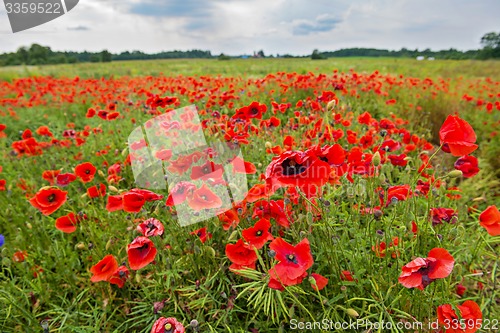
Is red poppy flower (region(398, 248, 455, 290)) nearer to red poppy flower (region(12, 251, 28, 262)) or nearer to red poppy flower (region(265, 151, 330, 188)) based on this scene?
red poppy flower (region(265, 151, 330, 188))

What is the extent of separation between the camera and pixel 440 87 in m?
6.32

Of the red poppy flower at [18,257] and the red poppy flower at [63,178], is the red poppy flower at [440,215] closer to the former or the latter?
the red poppy flower at [63,178]

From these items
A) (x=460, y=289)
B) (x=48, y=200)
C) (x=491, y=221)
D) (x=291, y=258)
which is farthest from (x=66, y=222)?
(x=460, y=289)

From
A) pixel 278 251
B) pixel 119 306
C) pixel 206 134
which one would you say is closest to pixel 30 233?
pixel 119 306

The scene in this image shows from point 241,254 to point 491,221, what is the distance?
99 centimetres

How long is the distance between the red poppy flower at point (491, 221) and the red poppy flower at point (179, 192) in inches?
45.7

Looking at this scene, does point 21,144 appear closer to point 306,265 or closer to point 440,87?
point 306,265

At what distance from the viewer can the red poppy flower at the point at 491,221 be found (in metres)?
1.17

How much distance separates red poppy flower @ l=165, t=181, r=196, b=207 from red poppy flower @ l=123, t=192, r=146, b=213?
0.12 metres

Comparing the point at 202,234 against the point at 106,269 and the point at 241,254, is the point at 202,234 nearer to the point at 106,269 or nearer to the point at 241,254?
the point at 241,254

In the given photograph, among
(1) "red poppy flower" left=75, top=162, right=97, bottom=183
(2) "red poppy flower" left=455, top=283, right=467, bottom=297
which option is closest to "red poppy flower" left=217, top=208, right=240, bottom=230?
(1) "red poppy flower" left=75, top=162, right=97, bottom=183

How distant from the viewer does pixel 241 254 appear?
53.3 inches

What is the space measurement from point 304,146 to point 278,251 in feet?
4.21

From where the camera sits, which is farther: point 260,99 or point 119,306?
point 260,99
